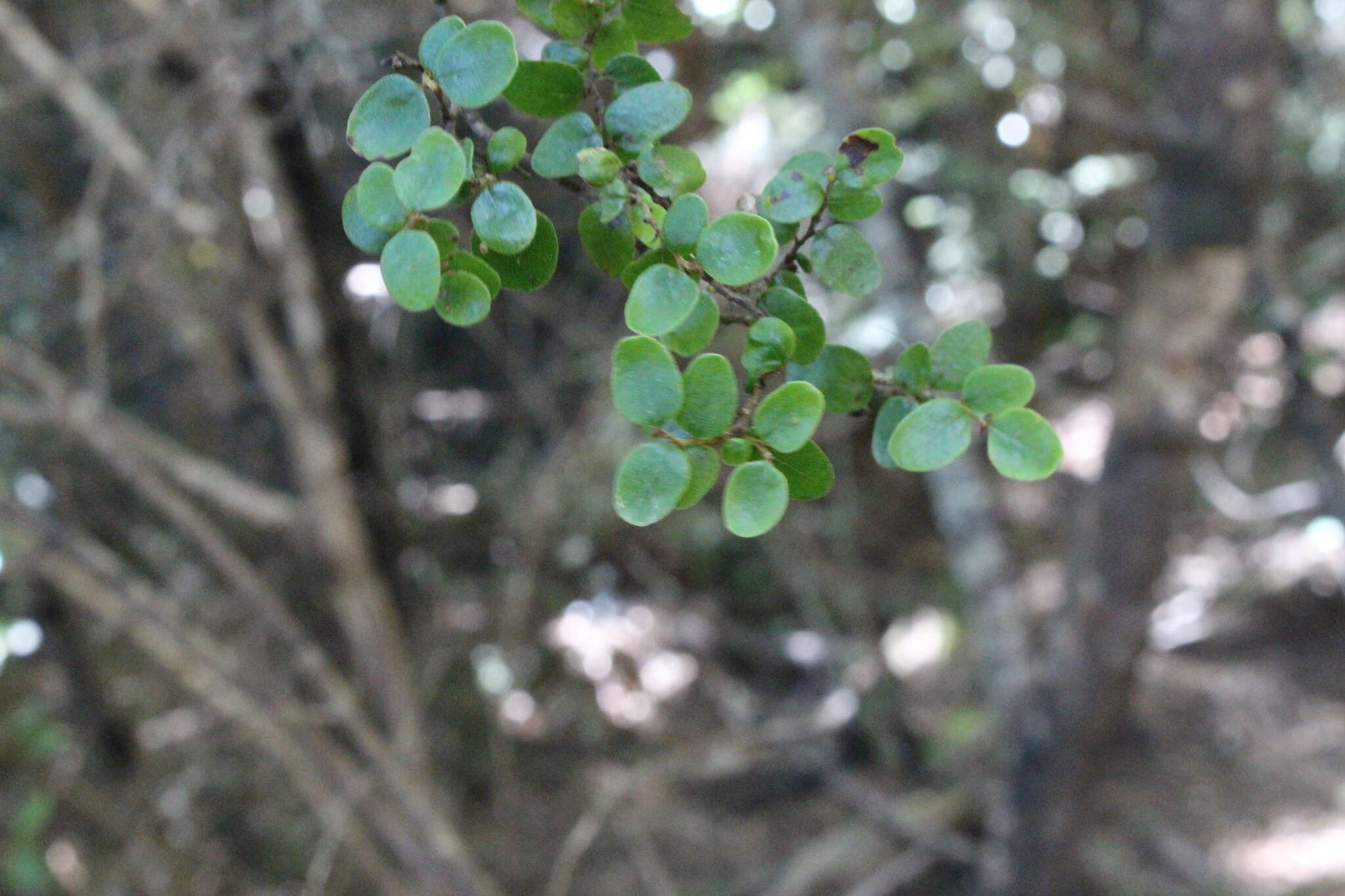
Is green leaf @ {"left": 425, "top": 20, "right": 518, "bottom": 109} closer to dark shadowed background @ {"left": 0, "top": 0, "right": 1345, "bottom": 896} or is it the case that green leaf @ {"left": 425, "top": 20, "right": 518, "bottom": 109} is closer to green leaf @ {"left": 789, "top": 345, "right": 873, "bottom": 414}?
green leaf @ {"left": 789, "top": 345, "right": 873, "bottom": 414}

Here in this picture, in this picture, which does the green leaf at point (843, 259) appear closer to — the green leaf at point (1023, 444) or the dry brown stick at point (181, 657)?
the green leaf at point (1023, 444)

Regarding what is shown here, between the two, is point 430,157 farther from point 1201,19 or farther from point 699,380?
point 1201,19

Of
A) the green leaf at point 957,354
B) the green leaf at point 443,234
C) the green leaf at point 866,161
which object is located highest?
the green leaf at point 866,161

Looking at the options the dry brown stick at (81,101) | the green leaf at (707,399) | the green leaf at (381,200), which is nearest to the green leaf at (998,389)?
the green leaf at (707,399)

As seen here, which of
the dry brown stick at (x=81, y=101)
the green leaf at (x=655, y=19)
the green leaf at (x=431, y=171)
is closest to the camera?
the green leaf at (x=431, y=171)

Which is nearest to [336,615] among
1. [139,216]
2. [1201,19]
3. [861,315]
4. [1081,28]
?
[139,216]

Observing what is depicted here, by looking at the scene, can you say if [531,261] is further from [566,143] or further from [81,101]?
[81,101]

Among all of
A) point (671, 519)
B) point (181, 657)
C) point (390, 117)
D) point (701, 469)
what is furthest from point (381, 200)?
point (671, 519)
